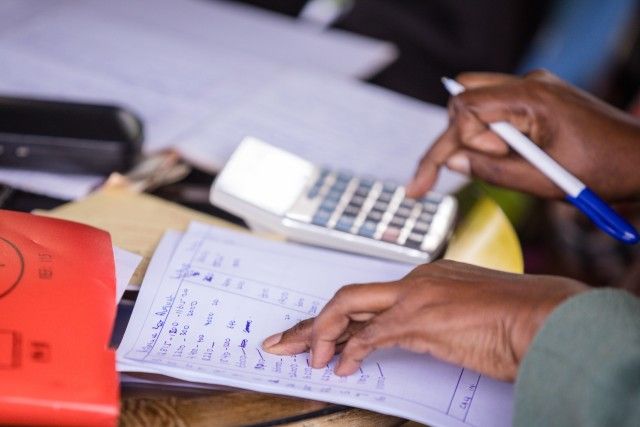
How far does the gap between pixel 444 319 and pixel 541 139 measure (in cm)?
31

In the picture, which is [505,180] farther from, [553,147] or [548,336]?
[548,336]

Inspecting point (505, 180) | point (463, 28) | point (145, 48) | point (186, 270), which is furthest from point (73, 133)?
point (463, 28)

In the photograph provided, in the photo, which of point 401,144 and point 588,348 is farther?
point 401,144

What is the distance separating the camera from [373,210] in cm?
68

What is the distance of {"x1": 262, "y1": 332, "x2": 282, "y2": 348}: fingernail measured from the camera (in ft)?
1.68

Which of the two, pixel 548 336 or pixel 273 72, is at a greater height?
pixel 548 336

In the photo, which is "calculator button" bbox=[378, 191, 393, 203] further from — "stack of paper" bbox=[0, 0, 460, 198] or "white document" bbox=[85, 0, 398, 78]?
"white document" bbox=[85, 0, 398, 78]

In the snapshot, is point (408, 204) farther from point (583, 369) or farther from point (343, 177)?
point (583, 369)

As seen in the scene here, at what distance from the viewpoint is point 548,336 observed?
Answer: 460 mm

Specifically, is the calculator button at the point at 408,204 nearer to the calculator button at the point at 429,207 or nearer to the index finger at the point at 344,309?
the calculator button at the point at 429,207

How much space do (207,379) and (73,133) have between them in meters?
0.31

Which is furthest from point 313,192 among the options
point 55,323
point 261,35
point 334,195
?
point 261,35

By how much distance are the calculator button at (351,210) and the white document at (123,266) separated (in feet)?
0.61

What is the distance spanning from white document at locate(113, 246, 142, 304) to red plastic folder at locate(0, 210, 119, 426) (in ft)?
0.05
